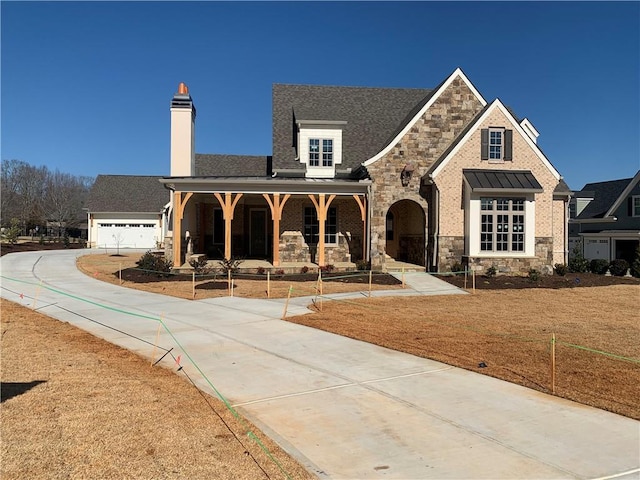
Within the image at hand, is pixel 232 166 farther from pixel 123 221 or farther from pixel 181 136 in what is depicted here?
pixel 123 221

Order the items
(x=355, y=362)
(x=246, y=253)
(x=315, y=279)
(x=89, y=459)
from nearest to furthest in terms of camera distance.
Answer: (x=89, y=459) < (x=355, y=362) < (x=315, y=279) < (x=246, y=253)

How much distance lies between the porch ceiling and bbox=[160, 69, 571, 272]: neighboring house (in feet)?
0.15

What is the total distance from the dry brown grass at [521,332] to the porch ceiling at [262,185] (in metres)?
7.75

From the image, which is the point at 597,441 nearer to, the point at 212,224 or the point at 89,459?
the point at 89,459

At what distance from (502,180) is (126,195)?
116ft

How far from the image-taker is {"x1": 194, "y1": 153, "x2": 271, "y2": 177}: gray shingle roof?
27.8 m

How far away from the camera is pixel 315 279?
1973 cm

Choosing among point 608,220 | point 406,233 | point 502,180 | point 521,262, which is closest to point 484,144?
point 502,180

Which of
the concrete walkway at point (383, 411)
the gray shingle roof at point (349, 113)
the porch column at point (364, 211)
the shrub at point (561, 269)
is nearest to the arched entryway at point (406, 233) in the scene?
the porch column at point (364, 211)

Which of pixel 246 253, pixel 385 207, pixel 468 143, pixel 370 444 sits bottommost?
pixel 370 444

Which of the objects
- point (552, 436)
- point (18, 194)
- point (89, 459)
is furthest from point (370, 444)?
point (18, 194)

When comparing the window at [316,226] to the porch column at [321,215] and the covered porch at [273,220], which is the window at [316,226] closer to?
the covered porch at [273,220]

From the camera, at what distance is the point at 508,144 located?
2153 cm

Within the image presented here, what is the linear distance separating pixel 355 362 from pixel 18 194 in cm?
8063
